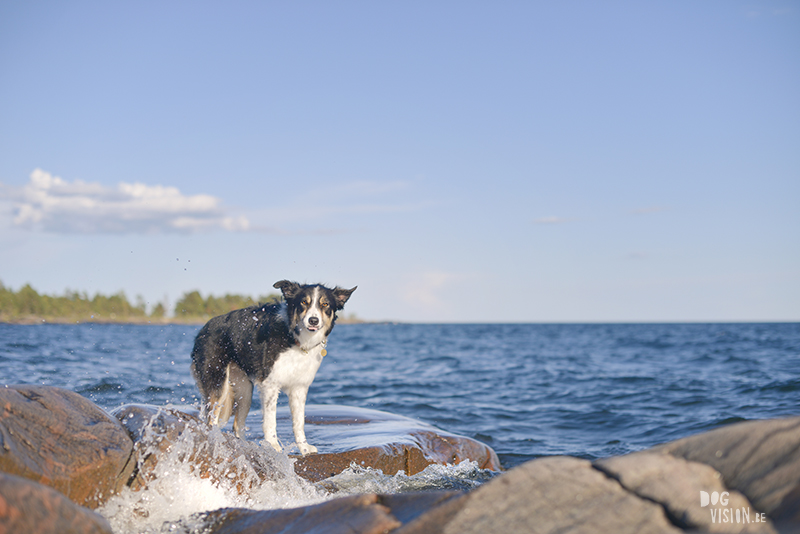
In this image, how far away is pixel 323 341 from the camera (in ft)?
24.4

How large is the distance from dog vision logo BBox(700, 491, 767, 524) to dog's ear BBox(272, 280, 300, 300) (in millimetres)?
5455

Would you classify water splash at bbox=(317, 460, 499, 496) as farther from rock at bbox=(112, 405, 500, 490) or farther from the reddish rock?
the reddish rock

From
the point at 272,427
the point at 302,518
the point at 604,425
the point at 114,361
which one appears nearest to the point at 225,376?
the point at 272,427

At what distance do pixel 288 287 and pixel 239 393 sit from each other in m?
1.56

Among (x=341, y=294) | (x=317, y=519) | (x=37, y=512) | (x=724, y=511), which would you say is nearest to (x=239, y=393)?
(x=341, y=294)

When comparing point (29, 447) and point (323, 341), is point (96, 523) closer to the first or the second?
point (29, 447)

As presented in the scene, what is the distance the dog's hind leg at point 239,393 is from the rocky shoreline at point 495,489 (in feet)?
9.23

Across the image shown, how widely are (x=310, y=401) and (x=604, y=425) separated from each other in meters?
6.69

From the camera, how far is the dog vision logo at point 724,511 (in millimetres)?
2738

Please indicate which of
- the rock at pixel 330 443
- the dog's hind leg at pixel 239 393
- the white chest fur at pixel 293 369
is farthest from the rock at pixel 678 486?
the dog's hind leg at pixel 239 393

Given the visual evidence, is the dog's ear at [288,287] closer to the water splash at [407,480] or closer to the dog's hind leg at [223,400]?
the dog's hind leg at [223,400]

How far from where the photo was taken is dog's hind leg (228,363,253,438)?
7.58m

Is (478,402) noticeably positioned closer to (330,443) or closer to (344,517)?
(330,443)

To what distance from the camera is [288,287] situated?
7.48 metres
